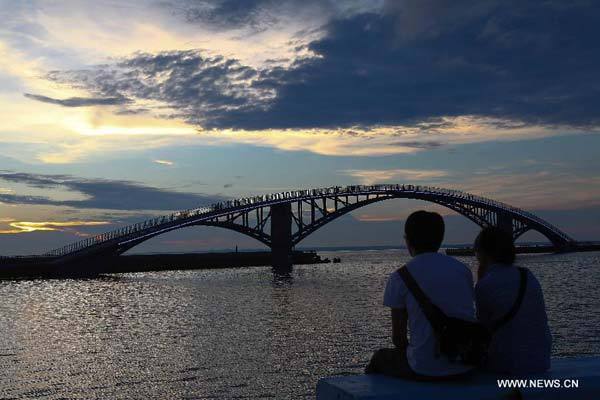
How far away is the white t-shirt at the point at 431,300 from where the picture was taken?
17.0ft

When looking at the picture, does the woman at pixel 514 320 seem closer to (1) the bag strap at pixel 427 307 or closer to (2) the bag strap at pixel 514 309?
(2) the bag strap at pixel 514 309

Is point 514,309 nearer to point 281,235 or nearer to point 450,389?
point 450,389

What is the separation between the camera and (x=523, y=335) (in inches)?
228

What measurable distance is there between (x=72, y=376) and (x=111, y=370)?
114 cm

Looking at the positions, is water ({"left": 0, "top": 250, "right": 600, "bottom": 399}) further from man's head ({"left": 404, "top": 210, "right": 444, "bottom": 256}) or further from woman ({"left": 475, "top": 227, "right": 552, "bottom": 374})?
man's head ({"left": 404, "top": 210, "right": 444, "bottom": 256})

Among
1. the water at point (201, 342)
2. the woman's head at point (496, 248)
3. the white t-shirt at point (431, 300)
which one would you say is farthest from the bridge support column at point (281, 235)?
the white t-shirt at point (431, 300)

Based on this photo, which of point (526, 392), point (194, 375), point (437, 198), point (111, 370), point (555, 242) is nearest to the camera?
point (526, 392)

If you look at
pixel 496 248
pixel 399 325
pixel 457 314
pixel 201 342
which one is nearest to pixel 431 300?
pixel 457 314

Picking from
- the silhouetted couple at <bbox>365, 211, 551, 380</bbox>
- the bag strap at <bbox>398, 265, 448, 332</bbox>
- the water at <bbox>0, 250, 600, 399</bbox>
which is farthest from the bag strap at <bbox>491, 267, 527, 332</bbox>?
the water at <bbox>0, 250, 600, 399</bbox>

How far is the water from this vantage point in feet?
55.3

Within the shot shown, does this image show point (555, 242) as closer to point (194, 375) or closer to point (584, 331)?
point (584, 331)

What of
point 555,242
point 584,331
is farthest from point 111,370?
point 555,242

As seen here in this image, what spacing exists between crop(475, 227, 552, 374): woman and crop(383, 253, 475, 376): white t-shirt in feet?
2.06

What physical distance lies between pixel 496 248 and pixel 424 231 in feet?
3.01
